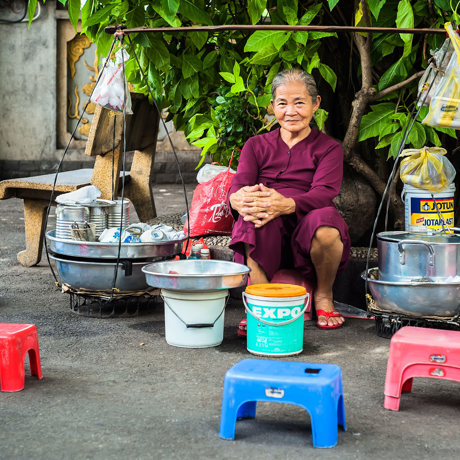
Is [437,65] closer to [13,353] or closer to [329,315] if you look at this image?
[329,315]

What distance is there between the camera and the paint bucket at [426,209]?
3838 millimetres

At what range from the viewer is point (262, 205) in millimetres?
3539

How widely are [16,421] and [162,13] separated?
7.18 ft

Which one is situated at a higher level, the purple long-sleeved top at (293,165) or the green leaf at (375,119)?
the green leaf at (375,119)

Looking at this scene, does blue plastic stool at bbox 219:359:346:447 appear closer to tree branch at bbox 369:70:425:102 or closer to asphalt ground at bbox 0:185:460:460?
asphalt ground at bbox 0:185:460:460

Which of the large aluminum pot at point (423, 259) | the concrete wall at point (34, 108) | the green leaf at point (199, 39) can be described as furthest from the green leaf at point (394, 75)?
the concrete wall at point (34, 108)

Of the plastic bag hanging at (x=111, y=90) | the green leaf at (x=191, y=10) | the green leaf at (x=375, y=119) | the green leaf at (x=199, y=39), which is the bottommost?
the green leaf at (x=375, y=119)

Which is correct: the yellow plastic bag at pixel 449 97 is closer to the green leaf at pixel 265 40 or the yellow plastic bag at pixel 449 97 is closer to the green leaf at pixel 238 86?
the green leaf at pixel 265 40

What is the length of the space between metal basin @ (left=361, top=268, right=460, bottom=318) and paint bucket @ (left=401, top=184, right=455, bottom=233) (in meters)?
0.58

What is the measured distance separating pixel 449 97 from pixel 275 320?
118 centimetres

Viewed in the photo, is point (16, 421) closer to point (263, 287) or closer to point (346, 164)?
point (263, 287)

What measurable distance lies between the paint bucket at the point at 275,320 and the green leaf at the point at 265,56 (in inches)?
56.9

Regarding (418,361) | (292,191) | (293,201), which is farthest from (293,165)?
(418,361)

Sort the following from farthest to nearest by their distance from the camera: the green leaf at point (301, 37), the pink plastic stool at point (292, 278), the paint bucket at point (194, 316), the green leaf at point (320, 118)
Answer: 1. the green leaf at point (320, 118)
2. the green leaf at point (301, 37)
3. the pink plastic stool at point (292, 278)
4. the paint bucket at point (194, 316)
